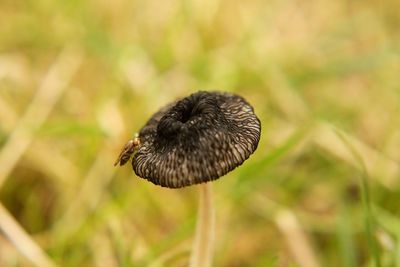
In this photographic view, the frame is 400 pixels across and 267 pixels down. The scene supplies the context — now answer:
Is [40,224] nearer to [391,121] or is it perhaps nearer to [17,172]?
[17,172]

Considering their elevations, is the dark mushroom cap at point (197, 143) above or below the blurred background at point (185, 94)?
above

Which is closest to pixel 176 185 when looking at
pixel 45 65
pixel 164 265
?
pixel 164 265

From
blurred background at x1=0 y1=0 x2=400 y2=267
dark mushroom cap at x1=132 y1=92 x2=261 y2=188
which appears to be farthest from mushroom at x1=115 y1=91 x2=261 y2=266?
blurred background at x1=0 y1=0 x2=400 y2=267

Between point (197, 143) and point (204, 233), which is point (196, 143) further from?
point (204, 233)

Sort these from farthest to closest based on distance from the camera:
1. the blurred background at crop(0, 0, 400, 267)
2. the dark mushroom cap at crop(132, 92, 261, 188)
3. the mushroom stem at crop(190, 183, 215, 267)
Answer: the blurred background at crop(0, 0, 400, 267) < the mushroom stem at crop(190, 183, 215, 267) < the dark mushroom cap at crop(132, 92, 261, 188)

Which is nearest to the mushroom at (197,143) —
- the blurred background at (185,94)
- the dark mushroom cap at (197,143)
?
the dark mushroom cap at (197,143)

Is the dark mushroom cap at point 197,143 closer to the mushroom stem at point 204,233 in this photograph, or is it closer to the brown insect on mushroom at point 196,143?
the brown insect on mushroom at point 196,143

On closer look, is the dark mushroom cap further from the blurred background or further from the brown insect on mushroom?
the blurred background
